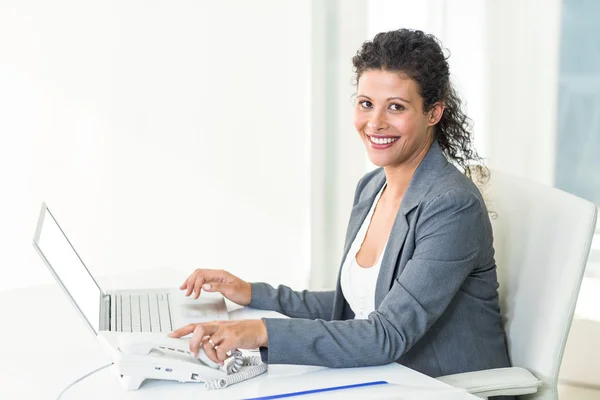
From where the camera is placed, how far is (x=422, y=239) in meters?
1.66

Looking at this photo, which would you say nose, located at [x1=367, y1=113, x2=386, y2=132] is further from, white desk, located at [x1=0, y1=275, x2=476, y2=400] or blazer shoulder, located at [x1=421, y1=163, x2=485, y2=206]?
white desk, located at [x1=0, y1=275, x2=476, y2=400]

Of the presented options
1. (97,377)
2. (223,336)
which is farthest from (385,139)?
(97,377)

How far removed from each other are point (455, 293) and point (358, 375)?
302 millimetres

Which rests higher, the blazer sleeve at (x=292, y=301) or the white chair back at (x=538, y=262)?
the white chair back at (x=538, y=262)

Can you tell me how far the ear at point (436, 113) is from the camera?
1.83 meters

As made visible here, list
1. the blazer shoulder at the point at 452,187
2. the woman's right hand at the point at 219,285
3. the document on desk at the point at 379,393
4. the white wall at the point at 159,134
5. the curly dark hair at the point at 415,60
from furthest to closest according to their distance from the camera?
1. the white wall at the point at 159,134
2. the woman's right hand at the point at 219,285
3. the curly dark hair at the point at 415,60
4. the blazer shoulder at the point at 452,187
5. the document on desk at the point at 379,393

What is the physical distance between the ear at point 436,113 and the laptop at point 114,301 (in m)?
0.62

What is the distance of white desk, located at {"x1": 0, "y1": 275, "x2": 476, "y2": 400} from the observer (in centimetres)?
136

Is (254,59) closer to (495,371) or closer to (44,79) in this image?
(44,79)

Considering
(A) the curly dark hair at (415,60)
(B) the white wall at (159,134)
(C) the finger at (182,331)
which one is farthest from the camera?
(B) the white wall at (159,134)

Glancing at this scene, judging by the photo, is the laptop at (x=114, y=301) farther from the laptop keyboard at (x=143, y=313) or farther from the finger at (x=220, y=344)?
the finger at (x=220, y=344)

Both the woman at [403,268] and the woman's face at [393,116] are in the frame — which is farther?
the woman's face at [393,116]

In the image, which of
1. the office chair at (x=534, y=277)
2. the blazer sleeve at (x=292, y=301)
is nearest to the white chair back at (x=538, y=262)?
the office chair at (x=534, y=277)

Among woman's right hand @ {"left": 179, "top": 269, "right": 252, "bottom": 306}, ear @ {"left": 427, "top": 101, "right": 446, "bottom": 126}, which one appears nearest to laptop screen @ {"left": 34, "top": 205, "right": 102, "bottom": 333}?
woman's right hand @ {"left": 179, "top": 269, "right": 252, "bottom": 306}
